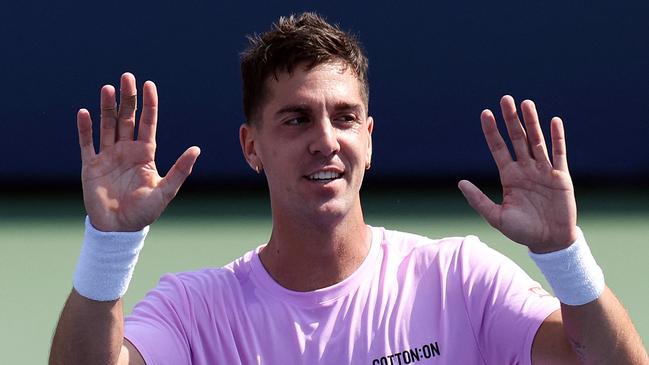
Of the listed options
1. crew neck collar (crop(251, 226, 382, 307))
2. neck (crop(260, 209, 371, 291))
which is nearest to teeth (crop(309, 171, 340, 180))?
neck (crop(260, 209, 371, 291))

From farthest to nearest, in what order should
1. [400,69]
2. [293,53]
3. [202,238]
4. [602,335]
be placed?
[400,69] → [202,238] → [293,53] → [602,335]

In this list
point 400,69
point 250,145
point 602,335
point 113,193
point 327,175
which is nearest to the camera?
point 602,335

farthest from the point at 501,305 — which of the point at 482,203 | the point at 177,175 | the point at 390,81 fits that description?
the point at 390,81

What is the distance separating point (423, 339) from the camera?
2574mm

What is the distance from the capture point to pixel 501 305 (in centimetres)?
254

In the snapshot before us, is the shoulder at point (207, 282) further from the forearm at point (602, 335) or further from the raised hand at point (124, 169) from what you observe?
the forearm at point (602, 335)

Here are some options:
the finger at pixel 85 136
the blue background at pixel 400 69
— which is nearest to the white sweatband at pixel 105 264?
the finger at pixel 85 136

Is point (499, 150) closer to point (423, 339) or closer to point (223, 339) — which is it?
point (423, 339)

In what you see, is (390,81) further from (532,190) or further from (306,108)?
(532,190)

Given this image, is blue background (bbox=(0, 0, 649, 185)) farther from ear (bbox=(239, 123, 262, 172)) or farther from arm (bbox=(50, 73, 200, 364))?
arm (bbox=(50, 73, 200, 364))

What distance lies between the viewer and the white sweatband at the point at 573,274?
2355 millimetres

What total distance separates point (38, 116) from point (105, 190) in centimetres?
364

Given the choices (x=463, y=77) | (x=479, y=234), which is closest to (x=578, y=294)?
(x=479, y=234)

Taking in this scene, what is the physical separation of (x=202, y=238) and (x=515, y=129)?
2.83 metres
